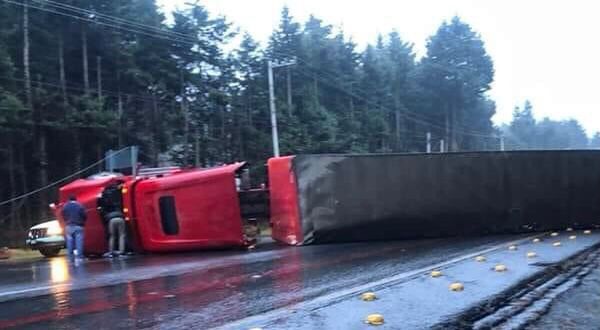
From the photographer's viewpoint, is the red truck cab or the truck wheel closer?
the red truck cab

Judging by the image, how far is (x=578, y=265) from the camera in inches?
406

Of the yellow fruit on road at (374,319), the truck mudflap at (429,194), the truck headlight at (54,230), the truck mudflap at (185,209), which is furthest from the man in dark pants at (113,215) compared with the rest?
the yellow fruit on road at (374,319)

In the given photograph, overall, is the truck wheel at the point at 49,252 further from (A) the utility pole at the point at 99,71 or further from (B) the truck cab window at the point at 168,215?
(A) the utility pole at the point at 99,71

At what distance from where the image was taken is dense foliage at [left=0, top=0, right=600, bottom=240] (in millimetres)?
32219

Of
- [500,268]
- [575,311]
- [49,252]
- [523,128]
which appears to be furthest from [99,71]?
[523,128]

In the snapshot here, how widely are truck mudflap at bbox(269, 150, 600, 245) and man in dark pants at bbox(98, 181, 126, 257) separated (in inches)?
143

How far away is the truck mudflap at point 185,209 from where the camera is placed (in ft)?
48.2

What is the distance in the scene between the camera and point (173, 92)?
141 ft

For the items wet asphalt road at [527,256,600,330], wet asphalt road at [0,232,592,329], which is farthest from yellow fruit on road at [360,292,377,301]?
wet asphalt road at [527,256,600,330]

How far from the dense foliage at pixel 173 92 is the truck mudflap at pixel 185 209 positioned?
16.1m

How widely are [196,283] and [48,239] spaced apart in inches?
367

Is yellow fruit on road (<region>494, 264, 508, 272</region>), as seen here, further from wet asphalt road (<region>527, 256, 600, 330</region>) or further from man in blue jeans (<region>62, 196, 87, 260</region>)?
man in blue jeans (<region>62, 196, 87, 260</region>)

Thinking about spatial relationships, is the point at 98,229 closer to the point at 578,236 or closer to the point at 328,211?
the point at 328,211

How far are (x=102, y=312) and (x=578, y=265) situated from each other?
705 centimetres
